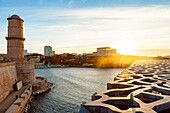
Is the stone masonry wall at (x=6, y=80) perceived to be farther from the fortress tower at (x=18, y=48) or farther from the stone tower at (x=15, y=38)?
the stone tower at (x=15, y=38)

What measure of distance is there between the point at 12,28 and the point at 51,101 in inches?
591

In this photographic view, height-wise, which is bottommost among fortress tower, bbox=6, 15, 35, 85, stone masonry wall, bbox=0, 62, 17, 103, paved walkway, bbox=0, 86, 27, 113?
paved walkway, bbox=0, 86, 27, 113

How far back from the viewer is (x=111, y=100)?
12.9 m

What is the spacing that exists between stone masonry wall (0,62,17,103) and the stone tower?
5132 mm

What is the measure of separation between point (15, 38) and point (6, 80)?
1018cm

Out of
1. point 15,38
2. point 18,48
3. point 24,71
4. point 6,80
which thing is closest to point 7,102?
point 6,80

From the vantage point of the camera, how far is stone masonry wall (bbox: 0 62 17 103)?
27312 millimetres

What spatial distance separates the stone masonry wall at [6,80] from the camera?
89.6 feet

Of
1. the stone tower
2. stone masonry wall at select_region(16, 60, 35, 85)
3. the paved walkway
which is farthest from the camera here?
stone masonry wall at select_region(16, 60, 35, 85)

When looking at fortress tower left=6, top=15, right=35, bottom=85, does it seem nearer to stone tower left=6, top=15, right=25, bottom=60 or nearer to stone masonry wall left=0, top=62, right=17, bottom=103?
stone tower left=6, top=15, right=25, bottom=60

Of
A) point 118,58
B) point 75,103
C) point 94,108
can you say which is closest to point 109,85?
point 94,108

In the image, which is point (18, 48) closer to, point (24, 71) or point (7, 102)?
point (24, 71)

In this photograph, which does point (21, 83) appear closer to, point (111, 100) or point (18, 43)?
point (18, 43)

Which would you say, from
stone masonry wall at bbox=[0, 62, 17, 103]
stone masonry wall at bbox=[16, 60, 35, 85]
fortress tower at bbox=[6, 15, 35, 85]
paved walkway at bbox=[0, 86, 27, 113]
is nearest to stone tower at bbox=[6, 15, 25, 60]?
fortress tower at bbox=[6, 15, 35, 85]
